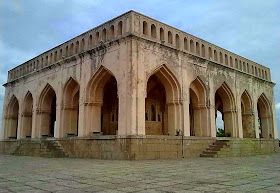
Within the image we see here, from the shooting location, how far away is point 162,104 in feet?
70.2

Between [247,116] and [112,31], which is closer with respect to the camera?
[112,31]

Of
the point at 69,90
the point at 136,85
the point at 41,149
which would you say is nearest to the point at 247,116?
the point at 136,85

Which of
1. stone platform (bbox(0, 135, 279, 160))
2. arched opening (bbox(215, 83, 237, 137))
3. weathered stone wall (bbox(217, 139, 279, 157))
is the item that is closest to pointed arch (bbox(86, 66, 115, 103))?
stone platform (bbox(0, 135, 279, 160))

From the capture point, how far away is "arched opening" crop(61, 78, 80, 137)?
60.2 ft

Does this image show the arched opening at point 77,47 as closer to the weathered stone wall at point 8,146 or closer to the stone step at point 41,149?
Answer: the stone step at point 41,149

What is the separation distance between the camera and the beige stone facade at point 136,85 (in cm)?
1444

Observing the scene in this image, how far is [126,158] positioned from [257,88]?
1482 cm

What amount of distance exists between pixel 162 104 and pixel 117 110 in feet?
11.6

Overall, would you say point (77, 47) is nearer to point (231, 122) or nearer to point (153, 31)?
point (153, 31)

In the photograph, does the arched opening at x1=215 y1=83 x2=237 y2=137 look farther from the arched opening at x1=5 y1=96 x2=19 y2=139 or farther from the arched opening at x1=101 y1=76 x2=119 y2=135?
the arched opening at x1=5 y1=96 x2=19 y2=139

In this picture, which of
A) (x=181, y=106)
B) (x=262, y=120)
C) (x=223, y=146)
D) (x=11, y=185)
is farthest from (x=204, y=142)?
(x=11, y=185)

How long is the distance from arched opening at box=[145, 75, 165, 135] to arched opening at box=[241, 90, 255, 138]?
664 cm

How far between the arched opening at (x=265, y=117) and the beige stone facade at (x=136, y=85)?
8 centimetres

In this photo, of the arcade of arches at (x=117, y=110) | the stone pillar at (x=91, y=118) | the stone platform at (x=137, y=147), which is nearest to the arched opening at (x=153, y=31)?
the arcade of arches at (x=117, y=110)
